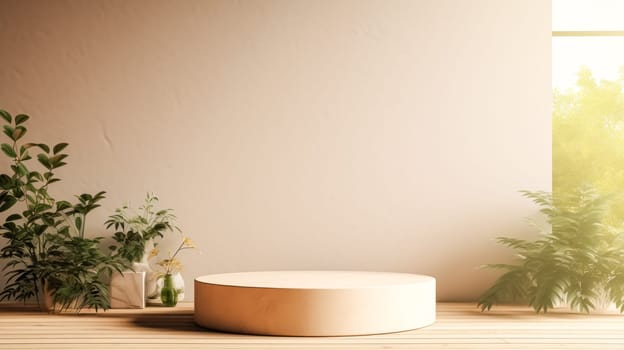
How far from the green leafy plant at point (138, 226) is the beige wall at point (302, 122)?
8 cm

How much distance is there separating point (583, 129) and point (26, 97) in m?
4.65

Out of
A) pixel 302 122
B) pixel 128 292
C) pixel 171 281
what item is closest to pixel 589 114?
pixel 302 122

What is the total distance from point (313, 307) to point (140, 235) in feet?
4.95

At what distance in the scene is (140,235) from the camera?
13.0ft

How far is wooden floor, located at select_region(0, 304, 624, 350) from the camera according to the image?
272 centimetres

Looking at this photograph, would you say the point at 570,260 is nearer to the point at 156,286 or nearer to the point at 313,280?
the point at 313,280

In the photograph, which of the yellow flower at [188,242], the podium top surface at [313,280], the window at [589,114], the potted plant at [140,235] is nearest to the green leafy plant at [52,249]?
A: the potted plant at [140,235]

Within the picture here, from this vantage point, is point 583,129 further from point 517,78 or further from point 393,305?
point 393,305

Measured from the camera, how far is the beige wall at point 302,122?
4.18 metres

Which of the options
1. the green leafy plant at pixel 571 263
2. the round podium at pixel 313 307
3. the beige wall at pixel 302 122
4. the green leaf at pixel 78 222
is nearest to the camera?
the round podium at pixel 313 307

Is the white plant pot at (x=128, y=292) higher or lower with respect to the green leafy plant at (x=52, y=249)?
lower

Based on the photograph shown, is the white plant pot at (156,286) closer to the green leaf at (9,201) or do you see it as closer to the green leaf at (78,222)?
the green leaf at (78,222)

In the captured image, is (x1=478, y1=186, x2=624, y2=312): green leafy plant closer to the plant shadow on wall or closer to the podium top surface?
the plant shadow on wall

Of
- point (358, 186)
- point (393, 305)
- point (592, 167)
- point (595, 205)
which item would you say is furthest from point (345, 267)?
point (592, 167)
